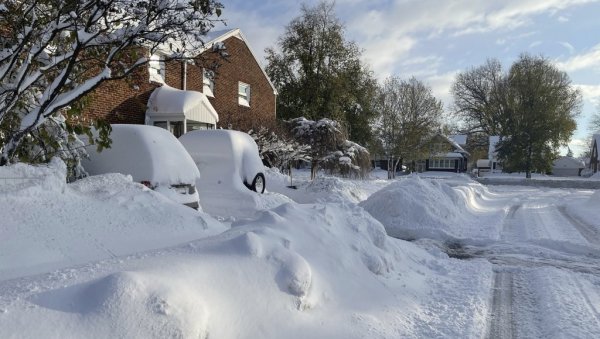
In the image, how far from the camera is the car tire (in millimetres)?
10914

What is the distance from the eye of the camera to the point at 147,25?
546cm

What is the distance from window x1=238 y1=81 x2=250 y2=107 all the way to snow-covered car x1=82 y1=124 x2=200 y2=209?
16592 millimetres

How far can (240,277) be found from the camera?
3637 millimetres

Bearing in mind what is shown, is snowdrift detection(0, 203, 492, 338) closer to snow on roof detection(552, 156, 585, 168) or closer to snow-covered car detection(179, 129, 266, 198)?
snow-covered car detection(179, 129, 266, 198)

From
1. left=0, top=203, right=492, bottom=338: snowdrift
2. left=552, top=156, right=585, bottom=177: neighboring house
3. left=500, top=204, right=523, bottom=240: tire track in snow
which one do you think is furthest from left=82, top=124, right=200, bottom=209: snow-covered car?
left=552, top=156, right=585, bottom=177: neighboring house

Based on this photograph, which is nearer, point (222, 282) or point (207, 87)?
point (222, 282)

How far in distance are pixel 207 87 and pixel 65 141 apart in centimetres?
1485

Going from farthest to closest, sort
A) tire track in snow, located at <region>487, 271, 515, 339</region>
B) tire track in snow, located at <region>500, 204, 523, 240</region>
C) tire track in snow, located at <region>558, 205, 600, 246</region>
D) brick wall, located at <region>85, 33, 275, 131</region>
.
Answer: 1. brick wall, located at <region>85, 33, 275, 131</region>
2. tire track in snow, located at <region>500, 204, 523, 240</region>
3. tire track in snow, located at <region>558, 205, 600, 246</region>
4. tire track in snow, located at <region>487, 271, 515, 339</region>

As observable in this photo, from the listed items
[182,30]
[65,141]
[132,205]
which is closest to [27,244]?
[132,205]

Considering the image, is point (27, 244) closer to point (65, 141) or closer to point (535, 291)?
point (65, 141)

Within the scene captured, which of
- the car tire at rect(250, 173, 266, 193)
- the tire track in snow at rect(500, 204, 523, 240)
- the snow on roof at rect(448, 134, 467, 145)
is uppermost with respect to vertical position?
the snow on roof at rect(448, 134, 467, 145)

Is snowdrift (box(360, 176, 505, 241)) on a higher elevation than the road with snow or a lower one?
higher

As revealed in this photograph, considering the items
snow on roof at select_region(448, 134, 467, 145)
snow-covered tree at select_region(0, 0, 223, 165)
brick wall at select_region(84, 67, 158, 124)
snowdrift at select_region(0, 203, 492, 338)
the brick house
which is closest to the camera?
snowdrift at select_region(0, 203, 492, 338)

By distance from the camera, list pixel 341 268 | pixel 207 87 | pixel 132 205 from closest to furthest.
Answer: pixel 341 268, pixel 132 205, pixel 207 87
